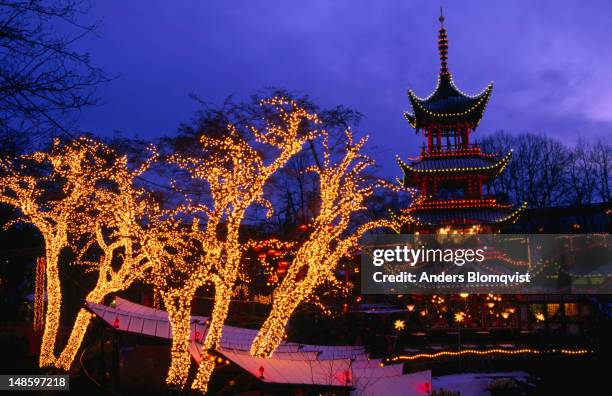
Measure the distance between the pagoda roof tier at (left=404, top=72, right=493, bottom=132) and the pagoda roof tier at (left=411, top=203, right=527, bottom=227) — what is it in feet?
15.4

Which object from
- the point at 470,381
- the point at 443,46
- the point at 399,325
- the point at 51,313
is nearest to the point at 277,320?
the point at 51,313

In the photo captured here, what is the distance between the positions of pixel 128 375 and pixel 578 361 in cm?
1214

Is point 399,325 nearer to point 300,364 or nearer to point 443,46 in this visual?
point 300,364

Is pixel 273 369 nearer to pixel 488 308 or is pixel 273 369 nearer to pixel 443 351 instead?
pixel 443 351

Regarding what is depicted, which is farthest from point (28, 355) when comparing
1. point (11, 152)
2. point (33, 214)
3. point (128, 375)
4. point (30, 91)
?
point (30, 91)

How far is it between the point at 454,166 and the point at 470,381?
443 inches

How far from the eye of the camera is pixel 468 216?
23.5 metres

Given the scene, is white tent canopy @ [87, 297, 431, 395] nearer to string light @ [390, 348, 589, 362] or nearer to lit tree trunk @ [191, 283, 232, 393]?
lit tree trunk @ [191, 283, 232, 393]

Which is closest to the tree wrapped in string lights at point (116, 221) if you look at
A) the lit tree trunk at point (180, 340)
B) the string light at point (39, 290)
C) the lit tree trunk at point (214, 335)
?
the lit tree trunk at point (180, 340)

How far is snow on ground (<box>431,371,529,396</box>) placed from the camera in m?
14.4

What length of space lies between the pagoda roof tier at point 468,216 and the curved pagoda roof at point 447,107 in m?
4.68

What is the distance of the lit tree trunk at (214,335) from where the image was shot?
810 cm

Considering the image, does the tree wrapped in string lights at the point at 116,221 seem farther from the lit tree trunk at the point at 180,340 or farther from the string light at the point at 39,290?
the string light at the point at 39,290

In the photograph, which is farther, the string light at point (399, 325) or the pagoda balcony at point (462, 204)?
the pagoda balcony at point (462, 204)
